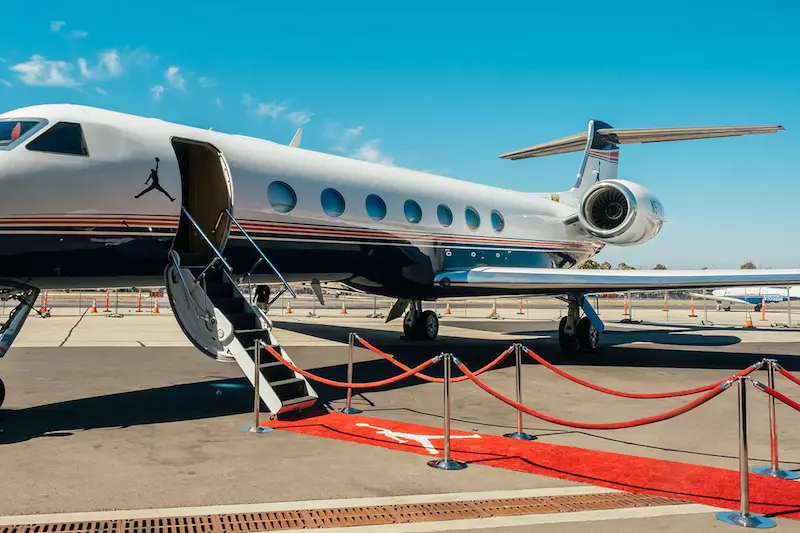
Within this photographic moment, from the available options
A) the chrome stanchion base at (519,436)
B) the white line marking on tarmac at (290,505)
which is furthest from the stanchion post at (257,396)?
the chrome stanchion base at (519,436)

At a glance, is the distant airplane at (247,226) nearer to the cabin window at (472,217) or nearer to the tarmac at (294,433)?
the cabin window at (472,217)

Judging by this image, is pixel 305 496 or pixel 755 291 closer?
pixel 305 496

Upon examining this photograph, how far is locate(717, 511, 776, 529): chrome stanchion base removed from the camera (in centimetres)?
435

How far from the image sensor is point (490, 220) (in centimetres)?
1541

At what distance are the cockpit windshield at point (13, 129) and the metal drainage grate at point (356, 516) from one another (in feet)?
16.3

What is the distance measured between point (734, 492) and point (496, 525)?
6.87 feet

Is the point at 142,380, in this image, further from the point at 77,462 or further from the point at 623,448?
the point at 623,448

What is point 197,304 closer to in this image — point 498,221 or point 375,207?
point 375,207

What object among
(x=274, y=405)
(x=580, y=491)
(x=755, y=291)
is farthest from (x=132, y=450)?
(x=755, y=291)

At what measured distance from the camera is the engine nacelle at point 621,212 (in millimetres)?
15070

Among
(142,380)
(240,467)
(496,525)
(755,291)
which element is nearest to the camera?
(496,525)

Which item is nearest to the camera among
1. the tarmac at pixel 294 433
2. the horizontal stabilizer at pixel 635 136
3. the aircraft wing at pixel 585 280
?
the tarmac at pixel 294 433

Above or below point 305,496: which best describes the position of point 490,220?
above

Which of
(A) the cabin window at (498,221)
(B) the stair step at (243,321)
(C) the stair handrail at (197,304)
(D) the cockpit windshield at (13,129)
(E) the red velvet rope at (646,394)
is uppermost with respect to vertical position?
(D) the cockpit windshield at (13,129)
